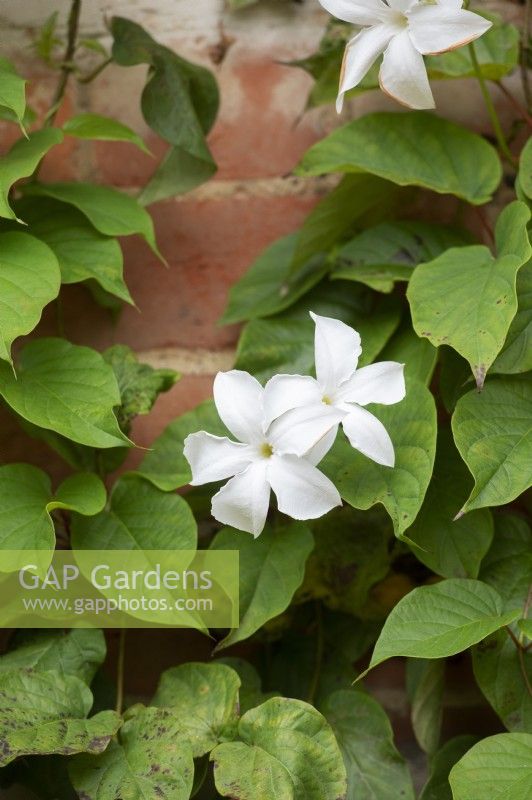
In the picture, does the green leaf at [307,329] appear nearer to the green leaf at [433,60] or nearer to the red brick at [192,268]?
the red brick at [192,268]

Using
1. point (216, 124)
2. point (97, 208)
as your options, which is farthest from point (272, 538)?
point (216, 124)

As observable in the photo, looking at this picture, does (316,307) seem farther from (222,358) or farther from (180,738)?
(180,738)

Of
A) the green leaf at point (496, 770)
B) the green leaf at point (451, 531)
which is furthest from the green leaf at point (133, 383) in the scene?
the green leaf at point (496, 770)

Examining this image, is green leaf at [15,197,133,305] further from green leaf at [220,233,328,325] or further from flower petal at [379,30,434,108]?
flower petal at [379,30,434,108]

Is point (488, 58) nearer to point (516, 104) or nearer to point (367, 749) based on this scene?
point (516, 104)

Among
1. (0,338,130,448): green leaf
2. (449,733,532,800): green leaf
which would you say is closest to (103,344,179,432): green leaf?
(0,338,130,448): green leaf

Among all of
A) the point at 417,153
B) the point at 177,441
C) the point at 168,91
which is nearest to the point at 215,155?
the point at 168,91
